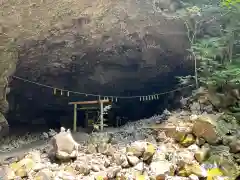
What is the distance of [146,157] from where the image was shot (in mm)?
7750

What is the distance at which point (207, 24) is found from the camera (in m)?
12.2

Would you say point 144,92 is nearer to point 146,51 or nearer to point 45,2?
point 146,51

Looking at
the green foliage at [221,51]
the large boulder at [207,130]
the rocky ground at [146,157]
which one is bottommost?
the rocky ground at [146,157]

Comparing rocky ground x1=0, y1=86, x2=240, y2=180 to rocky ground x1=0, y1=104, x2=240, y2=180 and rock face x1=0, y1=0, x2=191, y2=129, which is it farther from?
rock face x1=0, y1=0, x2=191, y2=129

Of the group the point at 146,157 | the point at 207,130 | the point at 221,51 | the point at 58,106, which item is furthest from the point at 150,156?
the point at 58,106

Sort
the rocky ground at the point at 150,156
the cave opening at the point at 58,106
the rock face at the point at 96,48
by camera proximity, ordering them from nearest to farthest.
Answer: the rocky ground at the point at 150,156, the rock face at the point at 96,48, the cave opening at the point at 58,106

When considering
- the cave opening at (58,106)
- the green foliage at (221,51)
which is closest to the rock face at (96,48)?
the cave opening at (58,106)

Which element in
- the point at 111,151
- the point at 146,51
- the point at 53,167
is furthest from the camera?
the point at 146,51

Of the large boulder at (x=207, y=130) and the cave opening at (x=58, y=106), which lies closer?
the large boulder at (x=207, y=130)

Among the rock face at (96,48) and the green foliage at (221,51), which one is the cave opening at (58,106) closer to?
the rock face at (96,48)

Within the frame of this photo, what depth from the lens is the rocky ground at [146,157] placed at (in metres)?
7.20

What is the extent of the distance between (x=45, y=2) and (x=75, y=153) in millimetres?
5205

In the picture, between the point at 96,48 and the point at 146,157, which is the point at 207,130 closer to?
the point at 146,157

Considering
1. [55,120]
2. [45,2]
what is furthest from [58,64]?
[55,120]
